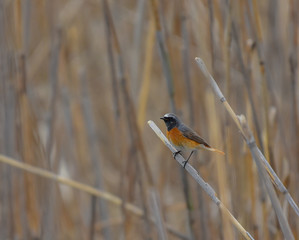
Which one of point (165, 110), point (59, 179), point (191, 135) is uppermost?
point (165, 110)

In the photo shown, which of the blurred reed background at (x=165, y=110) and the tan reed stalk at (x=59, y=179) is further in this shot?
the tan reed stalk at (x=59, y=179)

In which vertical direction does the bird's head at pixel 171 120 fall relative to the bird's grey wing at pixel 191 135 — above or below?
above

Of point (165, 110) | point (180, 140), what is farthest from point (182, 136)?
point (165, 110)

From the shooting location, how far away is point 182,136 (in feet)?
6.47

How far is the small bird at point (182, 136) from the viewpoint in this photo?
192cm

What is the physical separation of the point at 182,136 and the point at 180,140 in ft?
0.07

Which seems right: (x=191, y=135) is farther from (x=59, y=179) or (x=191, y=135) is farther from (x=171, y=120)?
(x=59, y=179)

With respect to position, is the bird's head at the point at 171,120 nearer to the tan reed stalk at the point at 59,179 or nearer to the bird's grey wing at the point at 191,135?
the bird's grey wing at the point at 191,135

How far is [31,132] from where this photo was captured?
227cm

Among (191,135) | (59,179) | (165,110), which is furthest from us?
(165,110)

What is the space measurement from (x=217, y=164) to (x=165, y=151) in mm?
856

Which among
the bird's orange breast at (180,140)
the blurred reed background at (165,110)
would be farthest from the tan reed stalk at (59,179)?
the bird's orange breast at (180,140)

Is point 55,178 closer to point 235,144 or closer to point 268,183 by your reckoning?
point 235,144

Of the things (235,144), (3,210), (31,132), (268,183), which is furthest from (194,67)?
(268,183)
